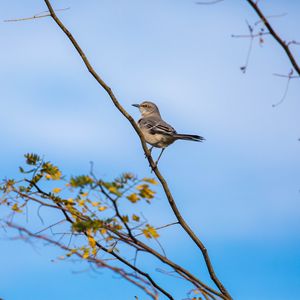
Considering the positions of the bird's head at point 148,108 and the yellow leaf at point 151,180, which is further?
the bird's head at point 148,108

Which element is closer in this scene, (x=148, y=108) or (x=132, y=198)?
(x=132, y=198)

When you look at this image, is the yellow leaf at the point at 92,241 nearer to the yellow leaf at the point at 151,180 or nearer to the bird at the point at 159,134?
the yellow leaf at the point at 151,180

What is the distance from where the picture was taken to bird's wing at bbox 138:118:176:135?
1037 centimetres

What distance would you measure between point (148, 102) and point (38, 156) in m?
9.09

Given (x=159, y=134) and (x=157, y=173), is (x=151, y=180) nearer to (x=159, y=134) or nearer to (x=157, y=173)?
(x=157, y=173)

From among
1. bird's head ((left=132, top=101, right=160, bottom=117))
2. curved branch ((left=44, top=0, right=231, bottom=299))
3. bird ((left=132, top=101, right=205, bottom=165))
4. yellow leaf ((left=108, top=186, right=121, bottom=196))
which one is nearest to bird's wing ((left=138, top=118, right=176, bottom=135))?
bird ((left=132, top=101, right=205, bottom=165))

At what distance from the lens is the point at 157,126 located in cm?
1070

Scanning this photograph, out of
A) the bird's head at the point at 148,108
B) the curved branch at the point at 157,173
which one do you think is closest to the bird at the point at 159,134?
the bird's head at the point at 148,108

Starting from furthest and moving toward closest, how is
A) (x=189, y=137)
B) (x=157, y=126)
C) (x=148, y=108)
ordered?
(x=148, y=108) < (x=157, y=126) < (x=189, y=137)

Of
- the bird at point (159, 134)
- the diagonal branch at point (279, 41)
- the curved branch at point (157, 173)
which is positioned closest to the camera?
the diagonal branch at point (279, 41)

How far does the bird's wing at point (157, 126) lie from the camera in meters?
10.4

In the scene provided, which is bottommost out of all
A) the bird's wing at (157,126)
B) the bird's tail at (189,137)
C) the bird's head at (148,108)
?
the bird's tail at (189,137)

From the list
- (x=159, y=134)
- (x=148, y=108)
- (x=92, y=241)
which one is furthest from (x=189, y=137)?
(x=92, y=241)

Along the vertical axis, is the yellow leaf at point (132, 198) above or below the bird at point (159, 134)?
below
